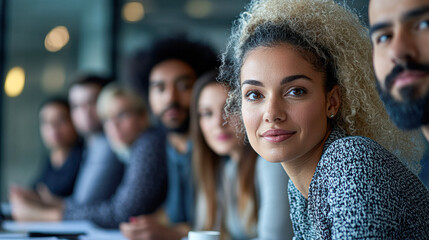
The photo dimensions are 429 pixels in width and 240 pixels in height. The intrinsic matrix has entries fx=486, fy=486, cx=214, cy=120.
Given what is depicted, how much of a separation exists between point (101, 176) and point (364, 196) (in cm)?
227

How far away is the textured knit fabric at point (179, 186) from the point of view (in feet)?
8.19

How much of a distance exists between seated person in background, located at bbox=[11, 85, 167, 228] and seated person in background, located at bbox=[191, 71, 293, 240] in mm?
276

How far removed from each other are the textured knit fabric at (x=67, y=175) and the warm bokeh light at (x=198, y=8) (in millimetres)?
1569

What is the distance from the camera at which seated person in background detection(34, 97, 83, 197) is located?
3594 mm

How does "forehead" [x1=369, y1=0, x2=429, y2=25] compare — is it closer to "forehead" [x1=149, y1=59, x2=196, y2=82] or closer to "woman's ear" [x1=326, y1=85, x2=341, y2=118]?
"woman's ear" [x1=326, y1=85, x2=341, y2=118]

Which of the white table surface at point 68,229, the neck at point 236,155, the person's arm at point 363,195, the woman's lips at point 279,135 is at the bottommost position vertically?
the white table surface at point 68,229

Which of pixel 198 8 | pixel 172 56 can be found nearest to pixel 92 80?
pixel 172 56

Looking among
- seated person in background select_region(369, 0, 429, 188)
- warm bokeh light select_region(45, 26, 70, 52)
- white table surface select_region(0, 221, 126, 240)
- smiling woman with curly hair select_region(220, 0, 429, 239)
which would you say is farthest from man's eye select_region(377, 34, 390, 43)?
warm bokeh light select_region(45, 26, 70, 52)

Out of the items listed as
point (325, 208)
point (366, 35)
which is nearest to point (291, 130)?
point (325, 208)

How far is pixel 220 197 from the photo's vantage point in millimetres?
2244

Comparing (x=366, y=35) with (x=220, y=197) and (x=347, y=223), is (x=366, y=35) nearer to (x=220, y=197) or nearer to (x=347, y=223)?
(x=347, y=223)

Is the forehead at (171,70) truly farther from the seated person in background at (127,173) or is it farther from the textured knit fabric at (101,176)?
the textured knit fabric at (101,176)

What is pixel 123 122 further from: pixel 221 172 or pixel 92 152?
pixel 221 172

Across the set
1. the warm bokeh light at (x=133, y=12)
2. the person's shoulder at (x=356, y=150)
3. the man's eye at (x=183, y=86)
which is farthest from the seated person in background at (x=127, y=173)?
the warm bokeh light at (x=133, y=12)
